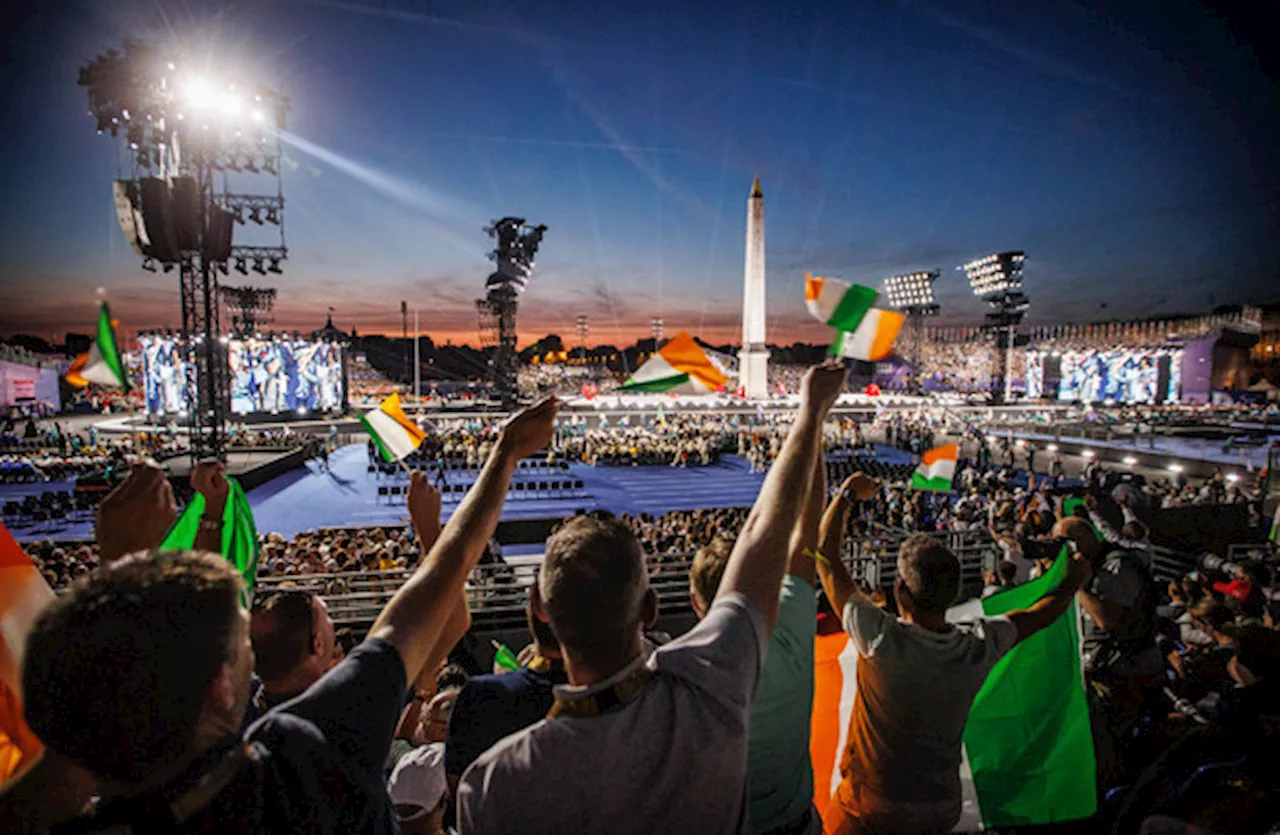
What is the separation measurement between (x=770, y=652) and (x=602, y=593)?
36.5 inches

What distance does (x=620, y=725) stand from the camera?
1.18m

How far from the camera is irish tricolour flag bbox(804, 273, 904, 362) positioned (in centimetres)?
369

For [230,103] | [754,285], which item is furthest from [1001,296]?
[230,103]

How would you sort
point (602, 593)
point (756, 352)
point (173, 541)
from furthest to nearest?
point (756, 352), point (173, 541), point (602, 593)

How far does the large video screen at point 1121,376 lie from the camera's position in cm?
6331

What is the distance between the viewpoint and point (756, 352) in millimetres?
49406

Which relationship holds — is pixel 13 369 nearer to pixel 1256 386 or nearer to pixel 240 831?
pixel 240 831

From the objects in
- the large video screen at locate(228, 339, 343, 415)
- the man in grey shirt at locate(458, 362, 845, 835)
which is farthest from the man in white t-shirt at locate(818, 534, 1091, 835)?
the large video screen at locate(228, 339, 343, 415)

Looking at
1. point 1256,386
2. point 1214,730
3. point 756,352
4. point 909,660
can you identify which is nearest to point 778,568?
point 909,660

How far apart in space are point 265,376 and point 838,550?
165 feet

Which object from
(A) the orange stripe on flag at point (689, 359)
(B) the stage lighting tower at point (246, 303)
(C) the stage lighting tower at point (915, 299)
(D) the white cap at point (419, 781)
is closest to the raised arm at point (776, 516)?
(D) the white cap at point (419, 781)

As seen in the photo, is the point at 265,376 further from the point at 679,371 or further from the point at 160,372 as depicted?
the point at 679,371

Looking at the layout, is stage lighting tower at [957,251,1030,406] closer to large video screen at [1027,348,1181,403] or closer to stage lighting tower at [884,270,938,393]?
large video screen at [1027,348,1181,403]

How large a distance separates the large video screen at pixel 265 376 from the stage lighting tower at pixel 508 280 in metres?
12.7
